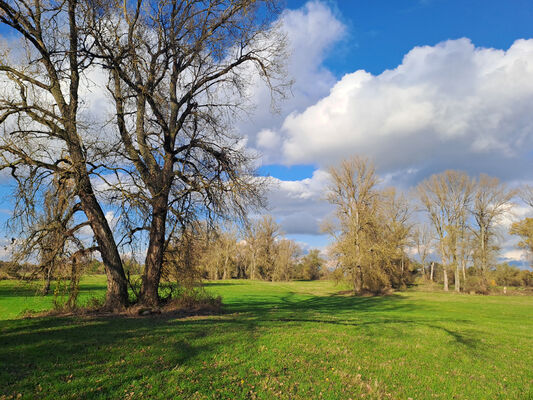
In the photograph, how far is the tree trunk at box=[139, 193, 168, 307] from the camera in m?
12.8

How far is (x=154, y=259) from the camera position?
12.9m

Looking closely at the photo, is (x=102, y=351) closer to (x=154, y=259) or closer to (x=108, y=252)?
(x=108, y=252)

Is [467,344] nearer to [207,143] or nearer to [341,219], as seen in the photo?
[207,143]

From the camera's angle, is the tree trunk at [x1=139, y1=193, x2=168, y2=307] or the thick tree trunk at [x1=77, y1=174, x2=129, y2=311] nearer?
the thick tree trunk at [x1=77, y1=174, x2=129, y2=311]

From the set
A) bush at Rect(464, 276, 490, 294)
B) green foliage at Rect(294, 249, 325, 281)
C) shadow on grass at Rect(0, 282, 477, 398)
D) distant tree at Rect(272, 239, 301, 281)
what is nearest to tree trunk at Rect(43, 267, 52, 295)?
shadow on grass at Rect(0, 282, 477, 398)

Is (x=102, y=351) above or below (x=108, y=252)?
below

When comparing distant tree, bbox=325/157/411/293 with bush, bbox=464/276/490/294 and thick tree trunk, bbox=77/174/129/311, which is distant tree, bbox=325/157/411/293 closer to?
bush, bbox=464/276/490/294

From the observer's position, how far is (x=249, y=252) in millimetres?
83062

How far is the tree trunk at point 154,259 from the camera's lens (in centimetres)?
1277

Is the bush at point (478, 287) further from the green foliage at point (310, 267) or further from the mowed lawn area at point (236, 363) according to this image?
the green foliage at point (310, 267)

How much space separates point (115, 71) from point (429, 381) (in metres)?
13.8

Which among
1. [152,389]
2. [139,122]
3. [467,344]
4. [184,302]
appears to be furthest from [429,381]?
[139,122]

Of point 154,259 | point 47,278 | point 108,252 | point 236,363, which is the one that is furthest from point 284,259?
point 236,363

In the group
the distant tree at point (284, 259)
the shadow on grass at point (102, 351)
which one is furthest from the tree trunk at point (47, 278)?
the distant tree at point (284, 259)
